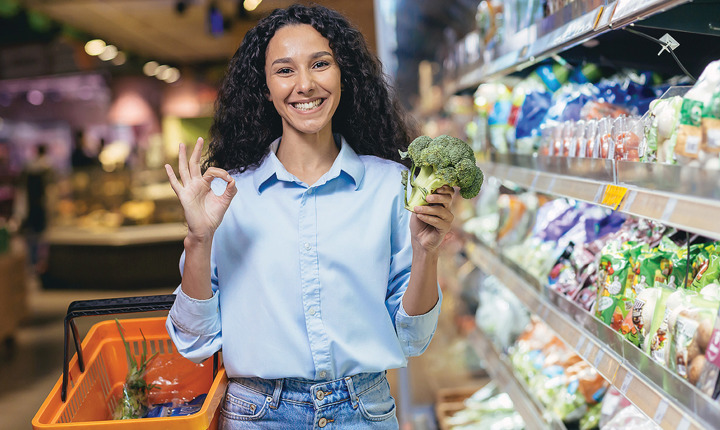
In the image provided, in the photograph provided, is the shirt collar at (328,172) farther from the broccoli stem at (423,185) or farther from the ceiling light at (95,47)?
the ceiling light at (95,47)

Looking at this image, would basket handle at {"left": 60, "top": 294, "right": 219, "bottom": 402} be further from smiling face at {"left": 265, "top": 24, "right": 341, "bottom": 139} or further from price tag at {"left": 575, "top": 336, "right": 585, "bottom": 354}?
price tag at {"left": 575, "top": 336, "right": 585, "bottom": 354}

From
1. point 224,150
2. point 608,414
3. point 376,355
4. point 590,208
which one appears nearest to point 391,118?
point 224,150

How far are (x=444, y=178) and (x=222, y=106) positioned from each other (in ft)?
2.65

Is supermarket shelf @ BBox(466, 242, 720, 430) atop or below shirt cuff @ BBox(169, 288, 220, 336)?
below

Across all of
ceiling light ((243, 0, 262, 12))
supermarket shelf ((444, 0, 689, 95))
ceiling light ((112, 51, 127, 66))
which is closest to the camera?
supermarket shelf ((444, 0, 689, 95))

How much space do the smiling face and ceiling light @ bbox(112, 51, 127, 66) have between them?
10196 mm

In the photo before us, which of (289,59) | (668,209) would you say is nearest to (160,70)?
(289,59)

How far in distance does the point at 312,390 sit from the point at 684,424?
0.79 m

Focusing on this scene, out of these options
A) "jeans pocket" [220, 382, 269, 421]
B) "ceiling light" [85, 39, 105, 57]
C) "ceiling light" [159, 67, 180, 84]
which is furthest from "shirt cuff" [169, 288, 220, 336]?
"ceiling light" [159, 67, 180, 84]

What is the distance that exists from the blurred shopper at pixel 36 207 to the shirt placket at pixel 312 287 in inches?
323

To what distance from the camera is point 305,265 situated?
1.60 metres

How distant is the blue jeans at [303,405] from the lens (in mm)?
1546

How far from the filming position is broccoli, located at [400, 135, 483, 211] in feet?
4.54

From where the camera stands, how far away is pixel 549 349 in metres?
2.56
